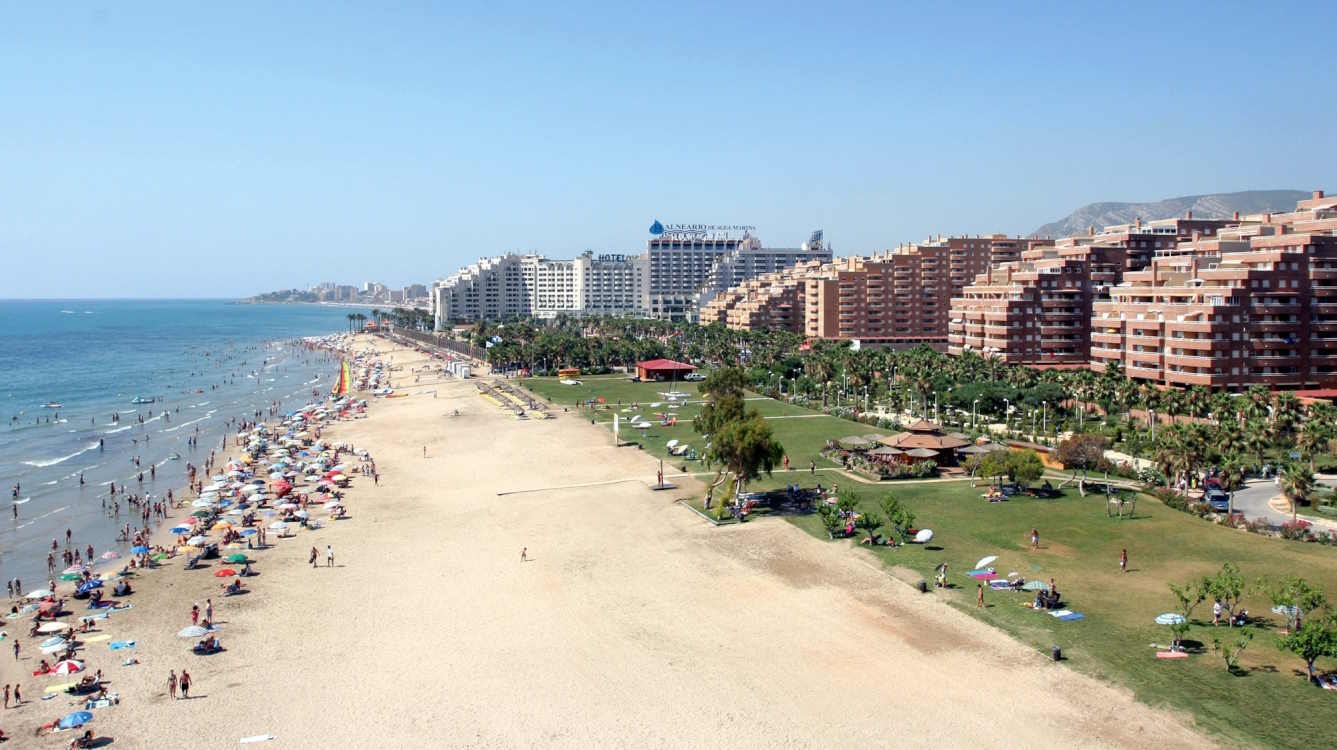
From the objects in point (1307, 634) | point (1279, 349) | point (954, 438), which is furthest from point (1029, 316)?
point (1307, 634)

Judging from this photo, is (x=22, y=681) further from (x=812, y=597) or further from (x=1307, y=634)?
(x=1307, y=634)

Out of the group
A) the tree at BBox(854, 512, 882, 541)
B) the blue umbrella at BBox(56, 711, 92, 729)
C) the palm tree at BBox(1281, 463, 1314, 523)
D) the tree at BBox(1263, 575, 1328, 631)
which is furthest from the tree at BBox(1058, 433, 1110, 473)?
the blue umbrella at BBox(56, 711, 92, 729)

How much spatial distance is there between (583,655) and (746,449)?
64.2ft

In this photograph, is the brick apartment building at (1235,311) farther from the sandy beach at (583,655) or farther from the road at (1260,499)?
the sandy beach at (583,655)

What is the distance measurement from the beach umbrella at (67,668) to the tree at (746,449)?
2922 cm

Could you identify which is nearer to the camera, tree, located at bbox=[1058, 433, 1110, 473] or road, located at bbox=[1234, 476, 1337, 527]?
road, located at bbox=[1234, 476, 1337, 527]

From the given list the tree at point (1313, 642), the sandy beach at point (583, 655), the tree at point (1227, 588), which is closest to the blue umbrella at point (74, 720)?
the sandy beach at point (583, 655)

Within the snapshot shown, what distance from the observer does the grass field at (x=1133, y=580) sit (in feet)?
84.1

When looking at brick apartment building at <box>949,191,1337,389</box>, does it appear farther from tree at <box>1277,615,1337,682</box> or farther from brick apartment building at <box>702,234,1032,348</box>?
tree at <box>1277,615,1337,682</box>

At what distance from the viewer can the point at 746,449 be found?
4897cm

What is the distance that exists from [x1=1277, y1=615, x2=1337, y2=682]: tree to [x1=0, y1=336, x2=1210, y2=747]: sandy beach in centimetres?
468

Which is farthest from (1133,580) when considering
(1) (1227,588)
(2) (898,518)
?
(2) (898,518)

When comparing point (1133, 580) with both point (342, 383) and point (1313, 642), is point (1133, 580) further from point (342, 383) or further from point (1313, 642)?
point (342, 383)

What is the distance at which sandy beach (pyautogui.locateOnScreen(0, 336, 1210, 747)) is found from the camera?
26172 mm
